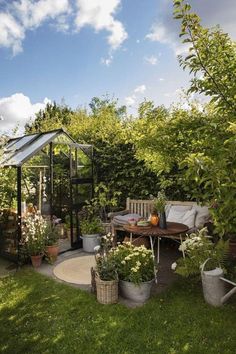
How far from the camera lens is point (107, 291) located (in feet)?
12.3

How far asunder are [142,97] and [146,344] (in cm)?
667

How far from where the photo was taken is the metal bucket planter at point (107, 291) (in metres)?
3.75

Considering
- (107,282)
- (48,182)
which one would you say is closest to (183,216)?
(107,282)

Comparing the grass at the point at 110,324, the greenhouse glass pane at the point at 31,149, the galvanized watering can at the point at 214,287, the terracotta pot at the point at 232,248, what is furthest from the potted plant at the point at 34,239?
the terracotta pot at the point at 232,248

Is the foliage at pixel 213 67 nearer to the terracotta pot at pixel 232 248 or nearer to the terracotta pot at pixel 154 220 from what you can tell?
the terracotta pot at pixel 154 220

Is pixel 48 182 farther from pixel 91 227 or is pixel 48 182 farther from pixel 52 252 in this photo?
pixel 52 252

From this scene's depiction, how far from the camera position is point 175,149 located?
3336 millimetres

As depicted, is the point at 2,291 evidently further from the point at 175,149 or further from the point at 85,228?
the point at 175,149

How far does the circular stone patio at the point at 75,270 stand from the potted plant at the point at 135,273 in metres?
0.86

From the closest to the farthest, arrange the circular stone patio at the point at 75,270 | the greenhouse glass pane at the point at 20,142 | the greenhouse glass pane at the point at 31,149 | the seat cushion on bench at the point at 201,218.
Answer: the circular stone patio at the point at 75,270 → the greenhouse glass pane at the point at 31,149 → the seat cushion on bench at the point at 201,218 → the greenhouse glass pane at the point at 20,142

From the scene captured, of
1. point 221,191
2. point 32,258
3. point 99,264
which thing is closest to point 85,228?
point 32,258

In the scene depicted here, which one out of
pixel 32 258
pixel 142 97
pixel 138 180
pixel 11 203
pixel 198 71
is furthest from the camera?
pixel 142 97

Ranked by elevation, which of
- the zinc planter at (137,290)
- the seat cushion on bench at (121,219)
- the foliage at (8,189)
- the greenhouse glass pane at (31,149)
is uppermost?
the greenhouse glass pane at (31,149)

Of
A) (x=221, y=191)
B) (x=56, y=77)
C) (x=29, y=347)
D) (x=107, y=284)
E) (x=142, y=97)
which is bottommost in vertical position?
(x=29, y=347)
